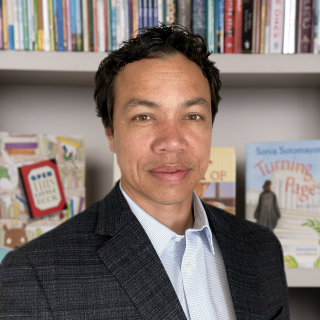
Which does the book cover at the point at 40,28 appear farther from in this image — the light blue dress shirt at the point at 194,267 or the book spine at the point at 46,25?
the light blue dress shirt at the point at 194,267

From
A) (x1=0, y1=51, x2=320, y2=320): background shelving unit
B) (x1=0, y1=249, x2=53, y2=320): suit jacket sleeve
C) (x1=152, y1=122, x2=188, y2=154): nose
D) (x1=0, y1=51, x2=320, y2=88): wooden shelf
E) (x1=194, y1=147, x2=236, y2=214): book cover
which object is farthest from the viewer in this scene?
(x1=0, y1=51, x2=320, y2=320): background shelving unit

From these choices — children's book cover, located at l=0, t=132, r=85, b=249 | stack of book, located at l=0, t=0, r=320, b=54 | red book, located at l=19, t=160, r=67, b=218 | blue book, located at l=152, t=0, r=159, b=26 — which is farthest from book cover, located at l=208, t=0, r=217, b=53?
red book, located at l=19, t=160, r=67, b=218

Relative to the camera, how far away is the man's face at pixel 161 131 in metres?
0.86

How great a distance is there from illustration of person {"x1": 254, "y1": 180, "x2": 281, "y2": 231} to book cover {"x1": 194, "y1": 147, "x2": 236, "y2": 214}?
81 millimetres

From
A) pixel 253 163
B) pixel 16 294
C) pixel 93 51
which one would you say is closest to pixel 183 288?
pixel 16 294

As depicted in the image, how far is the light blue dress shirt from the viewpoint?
825 mm

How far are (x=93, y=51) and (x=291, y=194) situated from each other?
0.72 metres

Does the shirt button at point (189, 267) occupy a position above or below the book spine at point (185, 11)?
below

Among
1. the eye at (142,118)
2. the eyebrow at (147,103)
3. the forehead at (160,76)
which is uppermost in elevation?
the forehead at (160,76)

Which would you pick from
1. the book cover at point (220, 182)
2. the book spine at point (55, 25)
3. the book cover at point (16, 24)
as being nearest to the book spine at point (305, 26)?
the book cover at point (220, 182)

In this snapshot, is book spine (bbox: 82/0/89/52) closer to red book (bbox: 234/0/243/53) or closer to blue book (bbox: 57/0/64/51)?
blue book (bbox: 57/0/64/51)

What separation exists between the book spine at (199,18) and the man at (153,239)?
0.66ft

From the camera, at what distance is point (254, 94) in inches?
59.7

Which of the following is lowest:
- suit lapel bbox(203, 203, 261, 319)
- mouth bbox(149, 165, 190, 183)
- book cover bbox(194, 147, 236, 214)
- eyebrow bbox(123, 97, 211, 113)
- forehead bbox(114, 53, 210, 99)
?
suit lapel bbox(203, 203, 261, 319)
